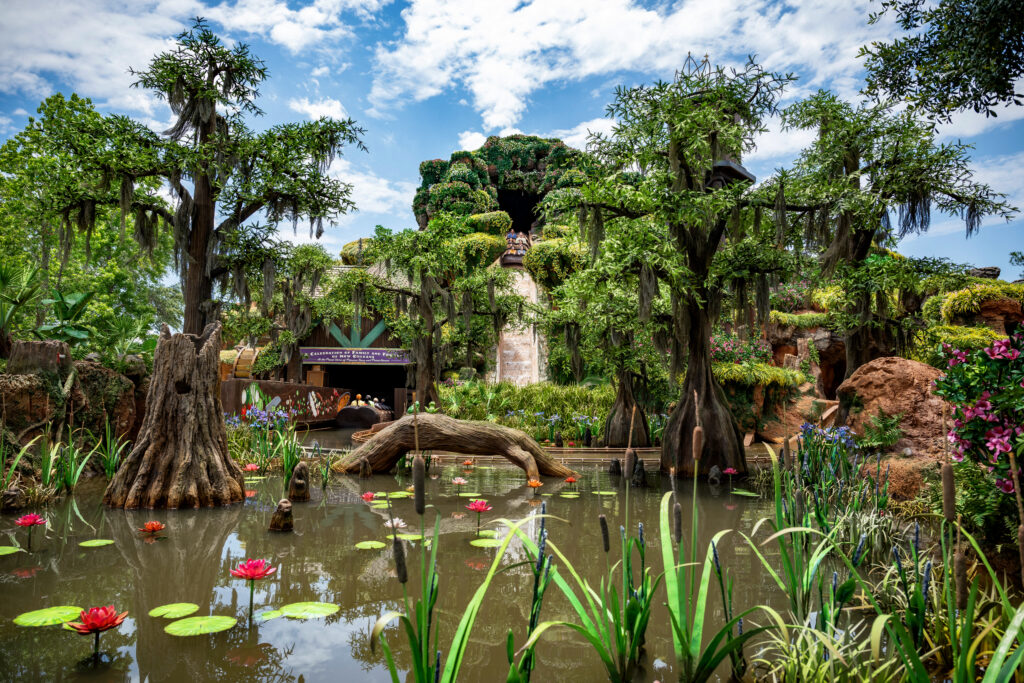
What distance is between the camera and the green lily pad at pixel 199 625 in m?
2.72

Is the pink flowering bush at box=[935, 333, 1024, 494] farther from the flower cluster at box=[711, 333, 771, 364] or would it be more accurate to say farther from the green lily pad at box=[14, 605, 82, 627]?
the flower cluster at box=[711, 333, 771, 364]

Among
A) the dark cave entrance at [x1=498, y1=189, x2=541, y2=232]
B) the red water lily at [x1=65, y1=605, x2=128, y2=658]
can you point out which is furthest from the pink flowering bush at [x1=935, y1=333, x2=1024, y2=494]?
the dark cave entrance at [x1=498, y1=189, x2=541, y2=232]

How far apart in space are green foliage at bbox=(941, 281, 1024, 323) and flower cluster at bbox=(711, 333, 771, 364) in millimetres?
4182

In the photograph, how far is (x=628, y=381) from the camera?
1196 cm

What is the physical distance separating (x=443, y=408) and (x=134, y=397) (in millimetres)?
7215

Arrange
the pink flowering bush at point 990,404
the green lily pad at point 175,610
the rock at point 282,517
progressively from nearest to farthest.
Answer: the green lily pad at point 175,610
the pink flowering bush at point 990,404
the rock at point 282,517

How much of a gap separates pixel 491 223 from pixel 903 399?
26.4 m

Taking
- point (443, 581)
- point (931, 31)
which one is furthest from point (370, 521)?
point (931, 31)

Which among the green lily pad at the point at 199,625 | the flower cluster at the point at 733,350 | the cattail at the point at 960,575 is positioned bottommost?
the green lily pad at the point at 199,625

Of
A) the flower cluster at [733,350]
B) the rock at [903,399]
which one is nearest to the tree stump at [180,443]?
the rock at [903,399]

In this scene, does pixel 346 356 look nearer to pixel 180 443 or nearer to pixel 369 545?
pixel 180 443

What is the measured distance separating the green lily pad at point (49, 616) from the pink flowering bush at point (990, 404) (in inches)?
188

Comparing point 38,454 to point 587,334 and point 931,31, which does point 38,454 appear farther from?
point 931,31

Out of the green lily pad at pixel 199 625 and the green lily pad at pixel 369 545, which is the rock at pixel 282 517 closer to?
the green lily pad at pixel 369 545
